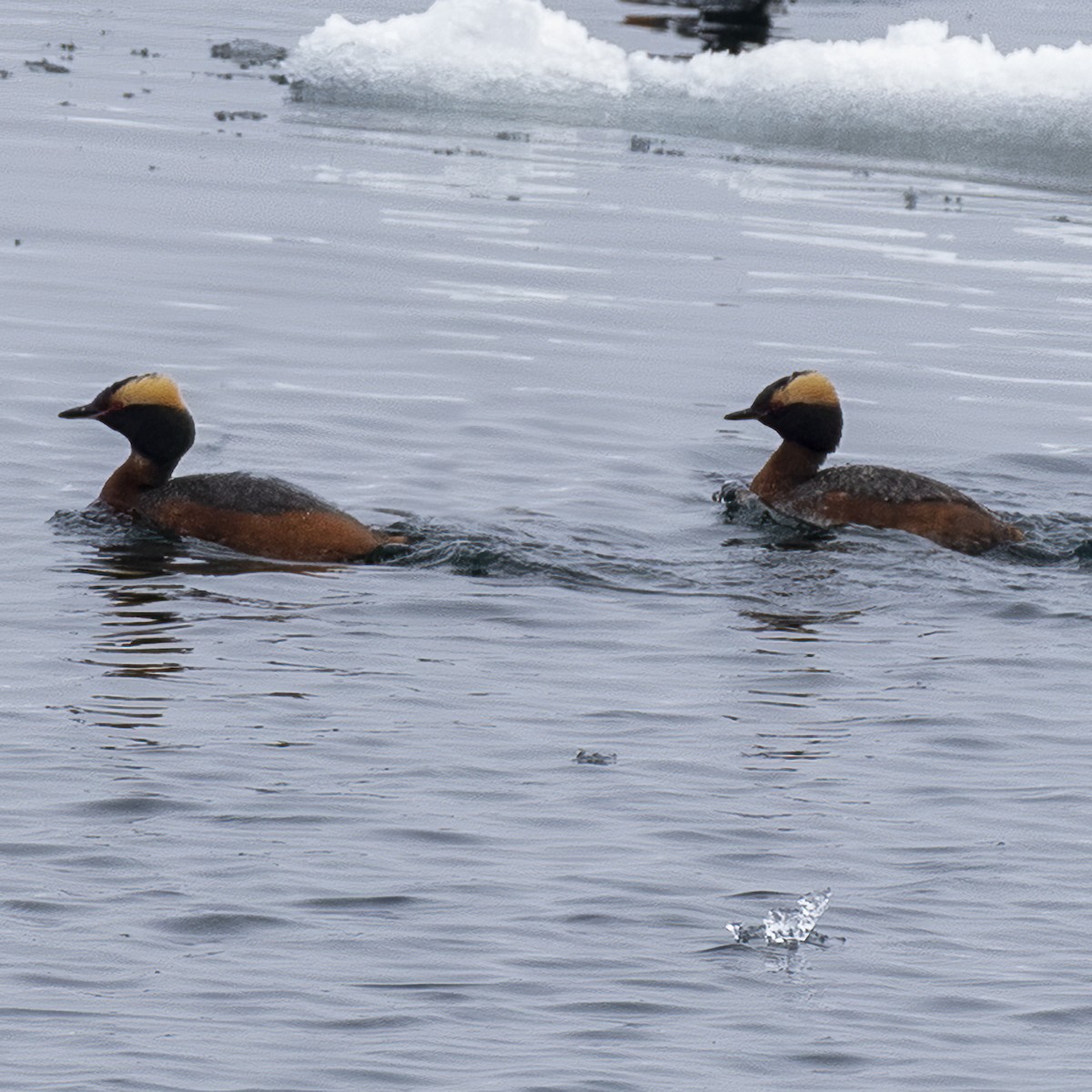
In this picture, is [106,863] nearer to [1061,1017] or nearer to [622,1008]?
[622,1008]

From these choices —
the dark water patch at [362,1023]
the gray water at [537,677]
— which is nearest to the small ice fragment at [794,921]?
the gray water at [537,677]

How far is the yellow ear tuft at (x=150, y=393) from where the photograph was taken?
12.3m

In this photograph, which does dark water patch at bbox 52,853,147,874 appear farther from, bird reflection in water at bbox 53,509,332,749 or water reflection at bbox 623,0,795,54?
water reflection at bbox 623,0,795,54

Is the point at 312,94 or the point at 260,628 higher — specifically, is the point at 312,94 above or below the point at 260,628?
above

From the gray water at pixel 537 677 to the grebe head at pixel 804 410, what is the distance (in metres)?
0.55

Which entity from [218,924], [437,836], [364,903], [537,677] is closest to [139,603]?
[537,677]

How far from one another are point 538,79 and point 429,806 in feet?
67.0

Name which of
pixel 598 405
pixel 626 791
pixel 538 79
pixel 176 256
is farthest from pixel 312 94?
pixel 626 791

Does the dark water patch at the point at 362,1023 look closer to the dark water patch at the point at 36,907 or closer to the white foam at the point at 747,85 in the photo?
the dark water patch at the point at 36,907

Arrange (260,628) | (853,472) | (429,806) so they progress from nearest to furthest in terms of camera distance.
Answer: (429,806)
(260,628)
(853,472)

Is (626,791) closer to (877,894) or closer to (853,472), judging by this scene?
(877,894)

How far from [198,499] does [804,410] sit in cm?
351

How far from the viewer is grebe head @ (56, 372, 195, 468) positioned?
1218 cm

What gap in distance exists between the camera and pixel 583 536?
11695 mm
